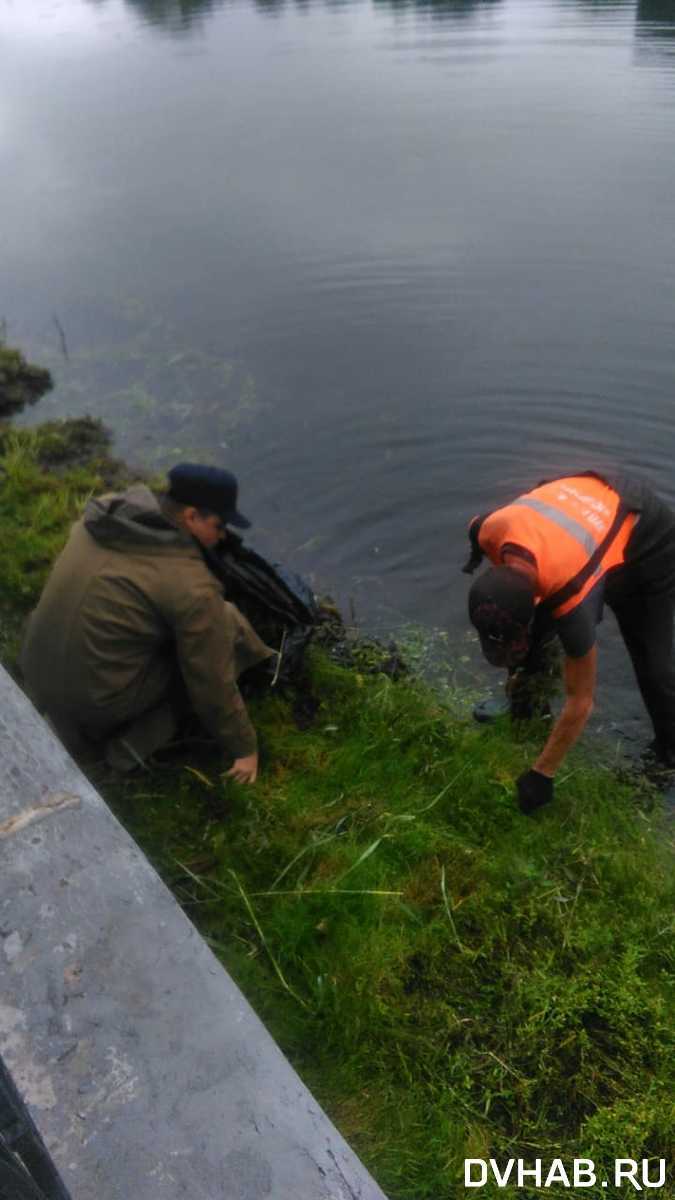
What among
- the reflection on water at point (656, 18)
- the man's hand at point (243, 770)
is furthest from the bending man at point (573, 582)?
the reflection on water at point (656, 18)

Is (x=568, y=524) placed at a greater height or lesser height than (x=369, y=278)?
greater

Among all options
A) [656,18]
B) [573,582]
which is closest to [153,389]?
[573,582]

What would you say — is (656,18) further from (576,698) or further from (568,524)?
(576,698)

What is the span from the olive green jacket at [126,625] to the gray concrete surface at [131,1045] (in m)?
1.10

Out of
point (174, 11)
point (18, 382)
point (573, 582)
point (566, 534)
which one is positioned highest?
point (174, 11)

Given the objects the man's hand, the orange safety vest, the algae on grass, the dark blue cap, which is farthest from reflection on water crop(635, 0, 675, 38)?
the man's hand

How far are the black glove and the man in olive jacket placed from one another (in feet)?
3.60

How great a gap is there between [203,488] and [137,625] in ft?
1.79

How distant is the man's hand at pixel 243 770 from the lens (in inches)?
152

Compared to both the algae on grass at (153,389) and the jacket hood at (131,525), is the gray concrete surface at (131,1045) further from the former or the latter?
the algae on grass at (153,389)

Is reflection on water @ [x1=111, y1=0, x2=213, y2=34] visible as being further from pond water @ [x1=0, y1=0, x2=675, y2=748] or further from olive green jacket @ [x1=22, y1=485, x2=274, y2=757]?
olive green jacket @ [x1=22, y1=485, x2=274, y2=757]

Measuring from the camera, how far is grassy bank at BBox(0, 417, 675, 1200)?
282 centimetres

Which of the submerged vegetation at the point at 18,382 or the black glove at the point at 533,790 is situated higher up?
the submerged vegetation at the point at 18,382

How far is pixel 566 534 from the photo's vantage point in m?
3.52
